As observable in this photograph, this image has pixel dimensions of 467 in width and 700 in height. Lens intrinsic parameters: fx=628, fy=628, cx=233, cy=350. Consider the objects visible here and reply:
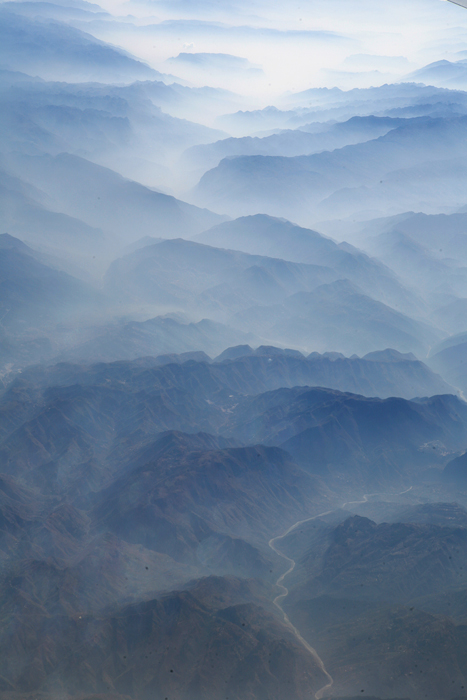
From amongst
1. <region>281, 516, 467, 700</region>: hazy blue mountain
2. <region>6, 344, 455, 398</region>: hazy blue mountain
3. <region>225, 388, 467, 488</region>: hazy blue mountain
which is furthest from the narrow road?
<region>6, 344, 455, 398</region>: hazy blue mountain

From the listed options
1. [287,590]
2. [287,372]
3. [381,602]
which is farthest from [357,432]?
[381,602]

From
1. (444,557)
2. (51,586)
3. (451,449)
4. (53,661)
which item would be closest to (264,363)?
(451,449)

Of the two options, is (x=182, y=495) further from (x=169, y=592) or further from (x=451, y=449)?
(x=451, y=449)

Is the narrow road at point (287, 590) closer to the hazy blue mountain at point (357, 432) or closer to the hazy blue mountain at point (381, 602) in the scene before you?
the hazy blue mountain at point (381, 602)

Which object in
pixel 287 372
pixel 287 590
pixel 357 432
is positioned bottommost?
pixel 287 372

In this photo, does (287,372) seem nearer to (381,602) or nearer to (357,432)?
(357,432)

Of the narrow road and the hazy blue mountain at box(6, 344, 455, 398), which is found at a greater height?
the narrow road

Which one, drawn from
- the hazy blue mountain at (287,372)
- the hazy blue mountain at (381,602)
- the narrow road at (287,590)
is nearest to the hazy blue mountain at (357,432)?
the narrow road at (287,590)

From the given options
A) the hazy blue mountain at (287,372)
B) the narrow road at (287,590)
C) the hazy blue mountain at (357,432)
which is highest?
the narrow road at (287,590)

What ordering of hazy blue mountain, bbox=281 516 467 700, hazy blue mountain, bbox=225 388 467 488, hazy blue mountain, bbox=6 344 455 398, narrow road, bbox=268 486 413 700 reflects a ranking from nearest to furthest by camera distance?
hazy blue mountain, bbox=281 516 467 700 → narrow road, bbox=268 486 413 700 → hazy blue mountain, bbox=225 388 467 488 → hazy blue mountain, bbox=6 344 455 398

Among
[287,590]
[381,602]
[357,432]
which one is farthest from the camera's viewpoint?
[357,432]

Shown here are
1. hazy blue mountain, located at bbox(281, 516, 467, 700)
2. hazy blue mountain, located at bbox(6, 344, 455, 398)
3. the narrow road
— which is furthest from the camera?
hazy blue mountain, located at bbox(6, 344, 455, 398)

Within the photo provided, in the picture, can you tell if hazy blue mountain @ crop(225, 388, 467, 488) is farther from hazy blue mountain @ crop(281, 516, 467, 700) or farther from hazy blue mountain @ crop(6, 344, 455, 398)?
hazy blue mountain @ crop(281, 516, 467, 700)
